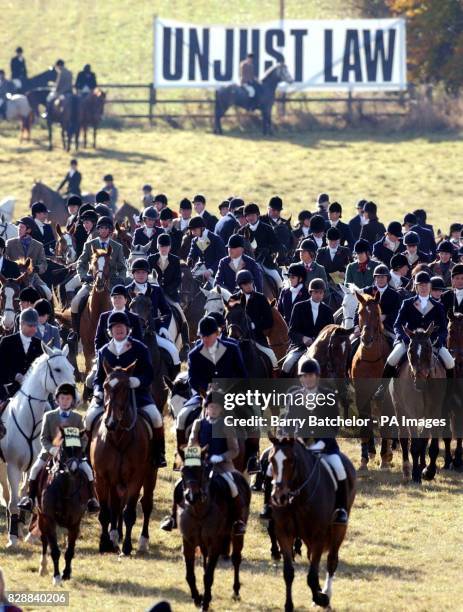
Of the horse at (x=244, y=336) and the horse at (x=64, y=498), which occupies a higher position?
the horse at (x=244, y=336)

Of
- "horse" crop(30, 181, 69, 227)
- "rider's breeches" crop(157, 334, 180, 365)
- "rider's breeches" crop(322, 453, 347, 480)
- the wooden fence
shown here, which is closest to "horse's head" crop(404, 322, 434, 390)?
"rider's breeches" crop(157, 334, 180, 365)

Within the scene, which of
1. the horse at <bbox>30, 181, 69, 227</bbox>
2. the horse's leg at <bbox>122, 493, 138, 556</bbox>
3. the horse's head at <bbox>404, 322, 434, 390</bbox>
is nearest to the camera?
the horse's leg at <bbox>122, 493, 138, 556</bbox>

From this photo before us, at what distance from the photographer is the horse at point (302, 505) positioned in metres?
13.0

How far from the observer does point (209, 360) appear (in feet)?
51.1

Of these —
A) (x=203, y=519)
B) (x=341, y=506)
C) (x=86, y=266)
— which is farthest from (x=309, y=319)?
(x=203, y=519)

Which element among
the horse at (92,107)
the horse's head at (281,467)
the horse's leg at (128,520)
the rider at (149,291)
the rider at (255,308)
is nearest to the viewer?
the horse's head at (281,467)

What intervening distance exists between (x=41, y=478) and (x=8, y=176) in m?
30.2

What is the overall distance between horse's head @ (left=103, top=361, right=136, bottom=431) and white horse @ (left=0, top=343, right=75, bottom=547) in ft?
3.14

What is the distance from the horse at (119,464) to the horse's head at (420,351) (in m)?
4.05

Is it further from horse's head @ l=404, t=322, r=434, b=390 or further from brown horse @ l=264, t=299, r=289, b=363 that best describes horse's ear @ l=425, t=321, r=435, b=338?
brown horse @ l=264, t=299, r=289, b=363

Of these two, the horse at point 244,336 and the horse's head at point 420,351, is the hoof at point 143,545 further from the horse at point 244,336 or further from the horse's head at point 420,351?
the horse's head at point 420,351

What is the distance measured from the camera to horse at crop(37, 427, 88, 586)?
1405 cm

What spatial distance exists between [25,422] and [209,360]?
200 centimetres

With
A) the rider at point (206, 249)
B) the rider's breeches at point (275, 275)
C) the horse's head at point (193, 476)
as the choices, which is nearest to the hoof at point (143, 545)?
the horse's head at point (193, 476)
